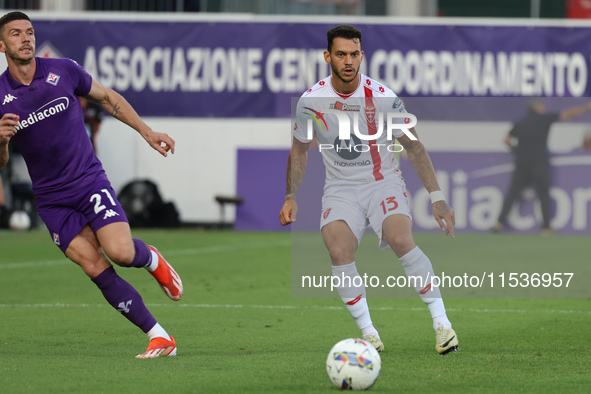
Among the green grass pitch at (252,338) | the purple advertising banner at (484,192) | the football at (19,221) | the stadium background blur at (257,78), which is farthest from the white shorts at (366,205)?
the football at (19,221)

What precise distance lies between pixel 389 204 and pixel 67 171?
6.95 ft

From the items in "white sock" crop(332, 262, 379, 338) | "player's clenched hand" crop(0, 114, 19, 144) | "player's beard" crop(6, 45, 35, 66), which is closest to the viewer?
"player's clenched hand" crop(0, 114, 19, 144)

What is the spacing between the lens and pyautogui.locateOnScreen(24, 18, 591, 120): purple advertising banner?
18.1 metres

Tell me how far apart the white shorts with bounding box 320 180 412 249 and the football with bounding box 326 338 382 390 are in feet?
4.77

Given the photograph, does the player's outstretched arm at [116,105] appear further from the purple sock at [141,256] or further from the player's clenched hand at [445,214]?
the player's clenched hand at [445,214]

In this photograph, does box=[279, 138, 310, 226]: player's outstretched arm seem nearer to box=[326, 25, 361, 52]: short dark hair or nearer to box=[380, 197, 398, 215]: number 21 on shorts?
box=[380, 197, 398, 215]: number 21 on shorts

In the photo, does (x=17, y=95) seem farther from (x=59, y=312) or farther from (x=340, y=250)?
(x=59, y=312)

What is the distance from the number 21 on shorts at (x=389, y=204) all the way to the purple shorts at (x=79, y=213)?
1.72 meters

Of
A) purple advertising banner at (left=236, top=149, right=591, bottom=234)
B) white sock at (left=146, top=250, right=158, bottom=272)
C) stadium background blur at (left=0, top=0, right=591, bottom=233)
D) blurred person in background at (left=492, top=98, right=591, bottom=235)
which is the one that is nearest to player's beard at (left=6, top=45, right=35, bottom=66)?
white sock at (left=146, top=250, right=158, bottom=272)

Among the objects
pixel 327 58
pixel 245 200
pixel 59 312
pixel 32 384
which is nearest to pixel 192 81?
pixel 245 200

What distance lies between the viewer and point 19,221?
17797 millimetres

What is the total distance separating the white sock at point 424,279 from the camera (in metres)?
6.76

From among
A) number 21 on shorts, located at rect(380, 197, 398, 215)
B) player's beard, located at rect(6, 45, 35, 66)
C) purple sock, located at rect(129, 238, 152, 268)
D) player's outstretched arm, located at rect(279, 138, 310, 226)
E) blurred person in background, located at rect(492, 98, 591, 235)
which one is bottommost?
blurred person in background, located at rect(492, 98, 591, 235)

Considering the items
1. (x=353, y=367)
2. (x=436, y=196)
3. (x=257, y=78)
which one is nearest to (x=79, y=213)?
(x=353, y=367)
